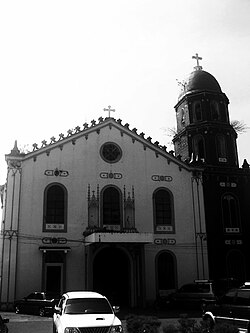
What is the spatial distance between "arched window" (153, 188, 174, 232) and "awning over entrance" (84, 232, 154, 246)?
2.86 meters

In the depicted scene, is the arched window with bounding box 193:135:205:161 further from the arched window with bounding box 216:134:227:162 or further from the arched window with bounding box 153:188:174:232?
the arched window with bounding box 153:188:174:232

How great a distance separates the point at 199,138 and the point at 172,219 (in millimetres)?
7247

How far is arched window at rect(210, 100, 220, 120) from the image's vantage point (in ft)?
107

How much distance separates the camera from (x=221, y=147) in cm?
3212

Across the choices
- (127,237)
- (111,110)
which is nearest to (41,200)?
(127,237)

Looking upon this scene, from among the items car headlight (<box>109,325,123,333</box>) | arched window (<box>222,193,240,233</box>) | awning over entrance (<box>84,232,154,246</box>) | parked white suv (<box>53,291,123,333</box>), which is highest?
arched window (<box>222,193,240,233</box>)

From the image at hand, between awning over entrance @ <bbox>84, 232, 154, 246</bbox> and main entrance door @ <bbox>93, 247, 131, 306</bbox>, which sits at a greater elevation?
awning over entrance @ <bbox>84, 232, 154, 246</bbox>

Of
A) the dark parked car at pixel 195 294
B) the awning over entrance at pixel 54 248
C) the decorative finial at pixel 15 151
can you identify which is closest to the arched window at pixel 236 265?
the dark parked car at pixel 195 294

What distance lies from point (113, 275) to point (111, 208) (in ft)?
14.5

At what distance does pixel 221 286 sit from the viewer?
1058 inches

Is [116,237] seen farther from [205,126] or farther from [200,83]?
[200,83]

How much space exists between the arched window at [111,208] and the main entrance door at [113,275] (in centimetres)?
174

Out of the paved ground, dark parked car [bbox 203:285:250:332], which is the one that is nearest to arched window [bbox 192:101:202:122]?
the paved ground

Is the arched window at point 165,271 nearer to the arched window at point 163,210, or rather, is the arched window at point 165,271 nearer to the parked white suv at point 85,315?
the arched window at point 163,210
